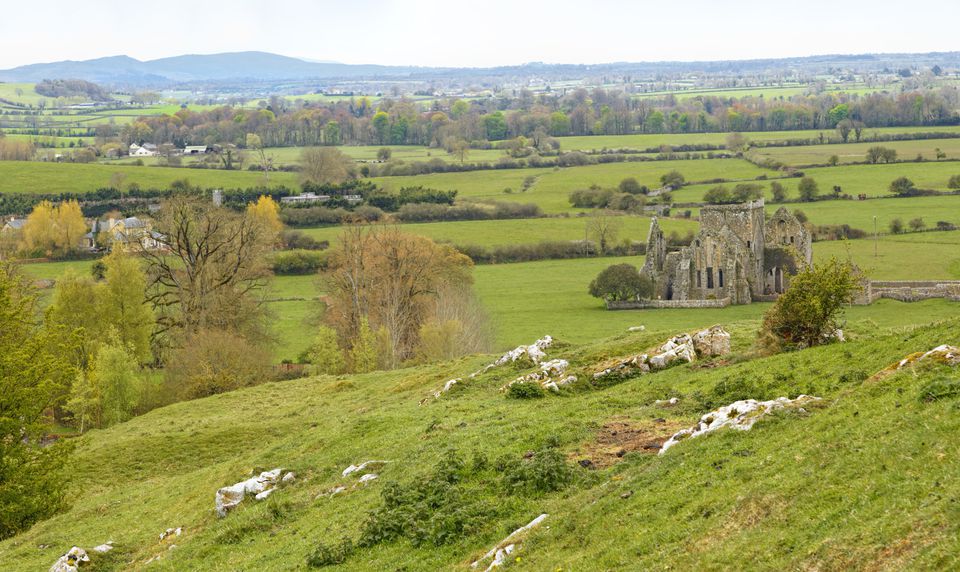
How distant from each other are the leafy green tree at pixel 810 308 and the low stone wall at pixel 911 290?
47654mm

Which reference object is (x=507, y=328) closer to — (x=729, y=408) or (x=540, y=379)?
(x=540, y=379)

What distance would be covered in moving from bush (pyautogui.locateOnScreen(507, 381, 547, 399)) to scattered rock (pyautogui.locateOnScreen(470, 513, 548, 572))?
38.9 ft

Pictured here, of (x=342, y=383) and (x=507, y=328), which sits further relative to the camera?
(x=507, y=328)

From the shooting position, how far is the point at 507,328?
78.4m

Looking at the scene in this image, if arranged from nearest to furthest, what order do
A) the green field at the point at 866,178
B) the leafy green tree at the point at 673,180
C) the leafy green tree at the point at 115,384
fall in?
the leafy green tree at the point at 115,384 → the green field at the point at 866,178 → the leafy green tree at the point at 673,180

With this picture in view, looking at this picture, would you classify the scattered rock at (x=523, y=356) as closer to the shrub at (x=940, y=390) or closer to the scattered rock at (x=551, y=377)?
the scattered rock at (x=551, y=377)

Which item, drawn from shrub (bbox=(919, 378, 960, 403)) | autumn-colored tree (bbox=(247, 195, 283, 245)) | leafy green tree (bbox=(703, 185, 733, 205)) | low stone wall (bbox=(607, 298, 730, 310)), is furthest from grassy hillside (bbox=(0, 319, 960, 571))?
leafy green tree (bbox=(703, 185, 733, 205))

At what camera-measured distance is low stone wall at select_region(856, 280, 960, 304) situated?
75.2 meters

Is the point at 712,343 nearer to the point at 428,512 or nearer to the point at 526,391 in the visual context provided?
the point at 526,391

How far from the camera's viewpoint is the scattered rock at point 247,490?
87.9 ft

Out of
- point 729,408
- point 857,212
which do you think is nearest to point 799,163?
point 857,212

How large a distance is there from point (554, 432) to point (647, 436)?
94.9 inches

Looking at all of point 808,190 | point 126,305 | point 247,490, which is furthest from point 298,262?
point 247,490

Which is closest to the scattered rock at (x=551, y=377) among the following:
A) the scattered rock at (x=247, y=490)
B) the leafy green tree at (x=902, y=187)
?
the scattered rock at (x=247, y=490)
